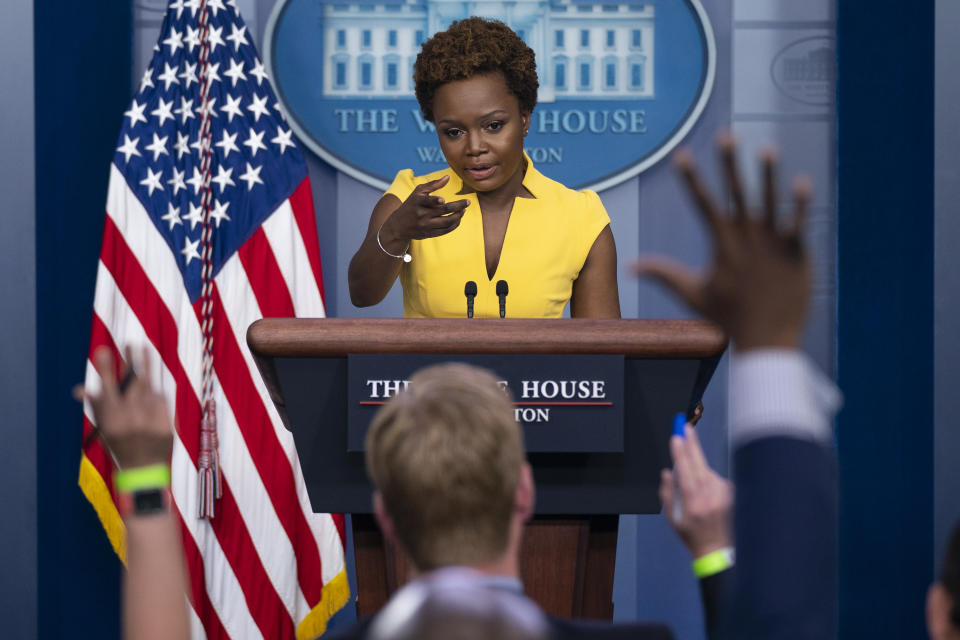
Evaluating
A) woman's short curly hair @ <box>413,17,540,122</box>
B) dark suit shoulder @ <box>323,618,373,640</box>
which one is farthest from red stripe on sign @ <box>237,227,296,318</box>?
dark suit shoulder @ <box>323,618,373,640</box>

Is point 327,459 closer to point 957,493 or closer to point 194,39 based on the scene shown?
point 194,39

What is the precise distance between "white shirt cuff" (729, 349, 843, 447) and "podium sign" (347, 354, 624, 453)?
766 mm

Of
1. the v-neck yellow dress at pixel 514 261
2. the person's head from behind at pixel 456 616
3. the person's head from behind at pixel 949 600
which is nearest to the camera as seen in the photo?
the person's head from behind at pixel 456 616

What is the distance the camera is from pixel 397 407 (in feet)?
2.94

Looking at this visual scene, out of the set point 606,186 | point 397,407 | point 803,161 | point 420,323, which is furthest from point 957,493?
point 397,407

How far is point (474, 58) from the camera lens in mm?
2277

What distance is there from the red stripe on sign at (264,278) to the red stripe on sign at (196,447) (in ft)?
0.97

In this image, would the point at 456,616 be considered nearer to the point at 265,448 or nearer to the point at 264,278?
the point at 265,448

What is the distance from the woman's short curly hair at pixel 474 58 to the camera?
229cm

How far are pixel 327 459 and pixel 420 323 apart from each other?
269 millimetres

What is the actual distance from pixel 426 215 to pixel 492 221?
540mm

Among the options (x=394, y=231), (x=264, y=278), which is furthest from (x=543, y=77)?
(x=394, y=231)

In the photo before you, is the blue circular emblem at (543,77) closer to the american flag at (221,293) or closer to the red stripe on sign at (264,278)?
the american flag at (221,293)

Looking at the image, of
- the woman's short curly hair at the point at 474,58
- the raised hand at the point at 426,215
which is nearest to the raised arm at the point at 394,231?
the raised hand at the point at 426,215
